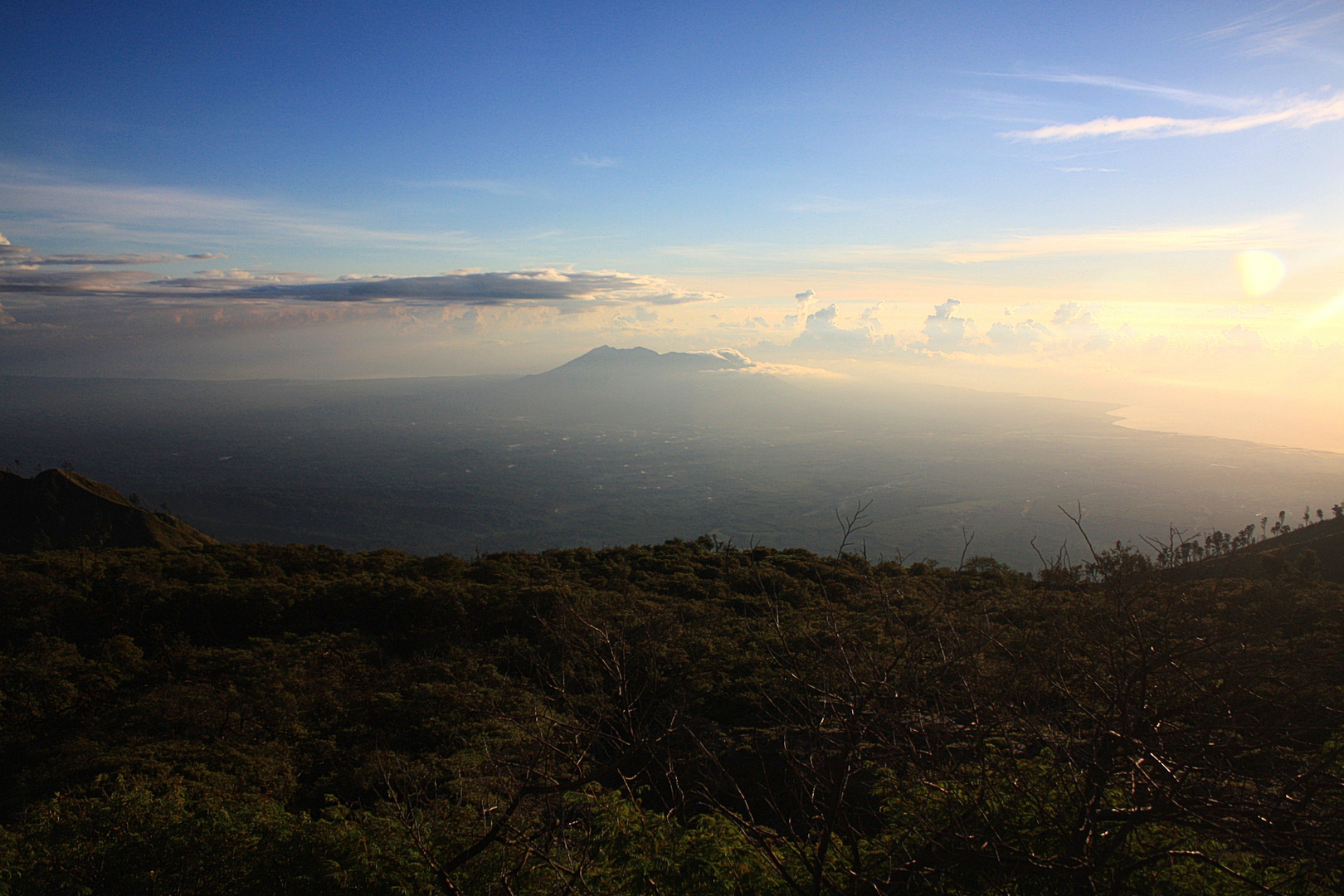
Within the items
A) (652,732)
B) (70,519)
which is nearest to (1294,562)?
(652,732)

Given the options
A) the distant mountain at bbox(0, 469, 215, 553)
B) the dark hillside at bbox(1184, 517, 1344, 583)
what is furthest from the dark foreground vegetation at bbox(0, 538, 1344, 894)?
the distant mountain at bbox(0, 469, 215, 553)

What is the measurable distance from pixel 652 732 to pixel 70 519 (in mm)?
56838

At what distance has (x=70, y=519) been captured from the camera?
156 ft

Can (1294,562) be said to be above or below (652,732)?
below

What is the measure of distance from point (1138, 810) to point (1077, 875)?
0.58 meters

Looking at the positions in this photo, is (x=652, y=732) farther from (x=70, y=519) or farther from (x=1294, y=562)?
(x=70, y=519)

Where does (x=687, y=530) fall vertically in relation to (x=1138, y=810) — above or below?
below

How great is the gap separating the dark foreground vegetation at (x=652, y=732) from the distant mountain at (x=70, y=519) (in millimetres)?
27252

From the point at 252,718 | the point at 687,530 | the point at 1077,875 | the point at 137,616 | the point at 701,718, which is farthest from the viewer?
the point at 687,530

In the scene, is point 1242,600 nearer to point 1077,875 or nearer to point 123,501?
point 1077,875

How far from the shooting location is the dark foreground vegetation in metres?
4.69

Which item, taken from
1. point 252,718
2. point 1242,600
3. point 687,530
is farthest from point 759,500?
point 252,718

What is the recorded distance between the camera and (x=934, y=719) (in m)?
5.68

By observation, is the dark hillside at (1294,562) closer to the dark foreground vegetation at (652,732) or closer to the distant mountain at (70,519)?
the dark foreground vegetation at (652,732)
